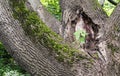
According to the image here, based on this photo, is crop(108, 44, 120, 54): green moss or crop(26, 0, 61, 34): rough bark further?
crop(26, 0, 61, 34): rough bark

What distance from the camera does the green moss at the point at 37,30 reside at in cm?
323

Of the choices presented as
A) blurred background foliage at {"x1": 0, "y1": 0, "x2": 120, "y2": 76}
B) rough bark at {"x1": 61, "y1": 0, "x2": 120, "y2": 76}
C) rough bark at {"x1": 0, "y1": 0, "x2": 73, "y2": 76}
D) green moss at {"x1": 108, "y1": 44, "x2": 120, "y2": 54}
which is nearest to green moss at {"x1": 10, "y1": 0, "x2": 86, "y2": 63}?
rough bark at {"x1": 0, "y1": 0, "x2": 73, "y2": 76}

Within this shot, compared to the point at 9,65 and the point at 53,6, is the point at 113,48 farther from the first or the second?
the point at 53,6

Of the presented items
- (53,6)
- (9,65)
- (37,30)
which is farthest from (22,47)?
(53,6)

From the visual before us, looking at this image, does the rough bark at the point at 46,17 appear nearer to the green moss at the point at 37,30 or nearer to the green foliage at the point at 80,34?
the green foliage at the point at 80,34

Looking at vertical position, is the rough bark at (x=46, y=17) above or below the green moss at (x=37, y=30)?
above

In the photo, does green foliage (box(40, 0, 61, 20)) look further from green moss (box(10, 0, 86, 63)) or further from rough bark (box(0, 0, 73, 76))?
rough bark (box(0, 0, 73, 76))

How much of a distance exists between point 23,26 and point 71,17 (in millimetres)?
959

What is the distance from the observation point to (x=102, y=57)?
343 cm

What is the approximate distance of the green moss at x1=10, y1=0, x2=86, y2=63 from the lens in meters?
3.23

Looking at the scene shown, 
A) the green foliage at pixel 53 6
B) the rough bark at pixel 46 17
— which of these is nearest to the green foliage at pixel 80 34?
the rough bark at pixel 46 17

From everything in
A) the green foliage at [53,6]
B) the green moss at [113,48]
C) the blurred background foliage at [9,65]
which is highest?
the green foliage at [53,6]

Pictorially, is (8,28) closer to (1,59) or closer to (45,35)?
(45,35)

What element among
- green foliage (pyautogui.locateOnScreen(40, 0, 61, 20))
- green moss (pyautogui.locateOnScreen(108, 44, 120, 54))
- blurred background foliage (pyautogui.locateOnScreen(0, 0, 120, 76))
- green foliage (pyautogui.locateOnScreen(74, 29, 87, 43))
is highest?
green foliage (pyautogui.locateOnScreen(40, 0, 61, 20))
